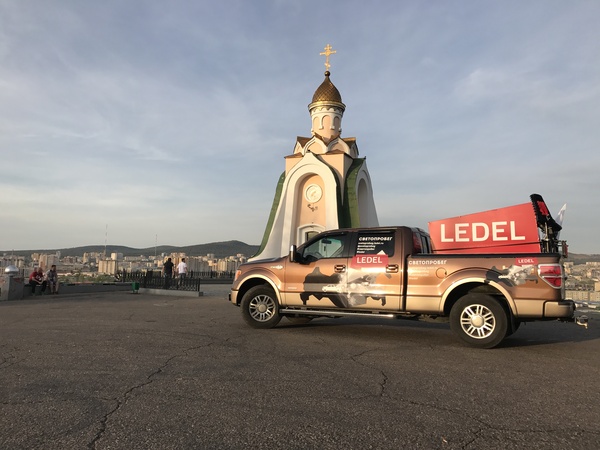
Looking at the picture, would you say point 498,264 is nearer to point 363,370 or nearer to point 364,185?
point 363,370

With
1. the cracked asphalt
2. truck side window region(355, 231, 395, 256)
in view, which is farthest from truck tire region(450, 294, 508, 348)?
truck side window region(355, 231, 395, 256)

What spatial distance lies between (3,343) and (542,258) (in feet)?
28.0

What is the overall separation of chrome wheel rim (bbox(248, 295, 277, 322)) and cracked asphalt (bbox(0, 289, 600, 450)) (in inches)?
29.7

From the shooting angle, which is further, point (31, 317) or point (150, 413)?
point (31, 317)

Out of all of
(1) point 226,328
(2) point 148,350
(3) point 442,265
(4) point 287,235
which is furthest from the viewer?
(4) point 287,235

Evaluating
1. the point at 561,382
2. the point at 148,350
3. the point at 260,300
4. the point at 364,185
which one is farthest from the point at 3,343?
the point at 364,185

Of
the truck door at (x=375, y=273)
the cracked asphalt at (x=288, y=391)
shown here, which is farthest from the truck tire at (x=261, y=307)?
the truck door at (x=375, y=273)

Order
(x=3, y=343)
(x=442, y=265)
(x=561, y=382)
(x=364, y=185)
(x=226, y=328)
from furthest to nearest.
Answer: (x=364, y=185)
(x=226, y=328)
(x=442, y=265)
(x=3, y=343)
(x=561, y=382)

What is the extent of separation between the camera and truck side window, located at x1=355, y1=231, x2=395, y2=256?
7.82 m

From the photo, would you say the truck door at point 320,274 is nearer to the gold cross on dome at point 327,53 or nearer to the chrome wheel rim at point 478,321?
the chrome wheel rim at point 478,321

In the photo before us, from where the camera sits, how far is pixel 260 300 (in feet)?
28.9

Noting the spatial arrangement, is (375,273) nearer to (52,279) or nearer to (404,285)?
(404,285)

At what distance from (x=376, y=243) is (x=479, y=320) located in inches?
85.8

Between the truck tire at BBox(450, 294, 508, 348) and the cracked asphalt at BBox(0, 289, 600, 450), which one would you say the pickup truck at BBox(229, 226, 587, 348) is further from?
the cracked asphalt at BBox(0, 289, 600, 450)
